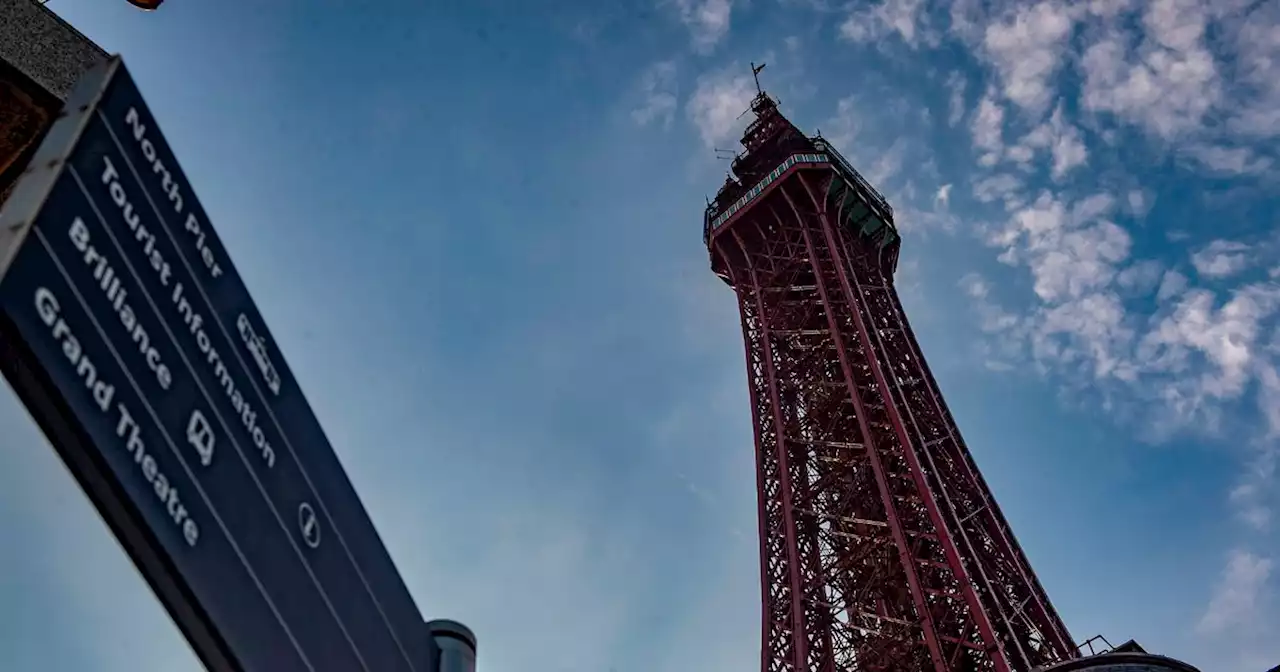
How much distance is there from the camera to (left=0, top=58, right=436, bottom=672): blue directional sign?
2219 mm

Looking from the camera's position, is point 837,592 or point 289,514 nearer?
point 289,514

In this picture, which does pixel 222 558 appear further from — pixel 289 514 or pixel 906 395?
pixel 906 395

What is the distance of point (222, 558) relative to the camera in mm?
2529

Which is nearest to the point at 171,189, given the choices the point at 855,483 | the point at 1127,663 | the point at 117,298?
the point at 117,298

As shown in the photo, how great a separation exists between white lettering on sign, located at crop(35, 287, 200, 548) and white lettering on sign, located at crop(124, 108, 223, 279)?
2.02ft

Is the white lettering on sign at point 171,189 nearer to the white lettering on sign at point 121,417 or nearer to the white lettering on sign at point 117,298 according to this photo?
the white lettering on sign at point 117,298

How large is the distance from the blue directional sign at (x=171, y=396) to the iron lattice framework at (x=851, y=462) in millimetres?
23623

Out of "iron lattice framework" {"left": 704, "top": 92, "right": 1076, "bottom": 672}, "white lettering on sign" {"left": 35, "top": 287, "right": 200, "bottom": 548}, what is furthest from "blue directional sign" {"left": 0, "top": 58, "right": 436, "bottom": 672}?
"iron lattice framework" {"left": 704, "top": 92, "right": 1076, "bottom": 672}

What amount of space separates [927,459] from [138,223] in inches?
1142

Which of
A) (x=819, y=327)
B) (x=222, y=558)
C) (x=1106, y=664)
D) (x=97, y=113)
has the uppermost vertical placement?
(x=819, y=327)

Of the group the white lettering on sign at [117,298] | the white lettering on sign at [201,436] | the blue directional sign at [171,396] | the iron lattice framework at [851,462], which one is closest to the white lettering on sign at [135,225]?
the blue directional sign at [171,396]

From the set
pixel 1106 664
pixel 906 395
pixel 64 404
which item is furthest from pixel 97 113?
pixel 906 395

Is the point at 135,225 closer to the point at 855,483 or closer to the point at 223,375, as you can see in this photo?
the point at 223,375

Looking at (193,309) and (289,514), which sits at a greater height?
(193,309)
